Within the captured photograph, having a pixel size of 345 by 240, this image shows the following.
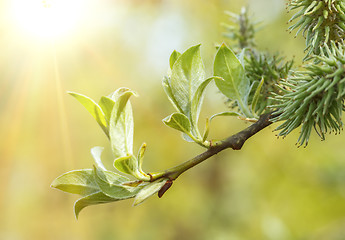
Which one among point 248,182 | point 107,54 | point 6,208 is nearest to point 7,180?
point 6,208

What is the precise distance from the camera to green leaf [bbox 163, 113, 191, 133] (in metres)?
0.49

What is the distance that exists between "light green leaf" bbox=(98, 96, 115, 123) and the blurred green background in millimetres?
2625

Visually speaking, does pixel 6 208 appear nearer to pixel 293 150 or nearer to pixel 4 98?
pixel 4 98

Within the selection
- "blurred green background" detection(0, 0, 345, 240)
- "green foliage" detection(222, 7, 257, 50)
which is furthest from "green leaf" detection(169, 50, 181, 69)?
"blurred green background" detection(0, 0, 345, 240)

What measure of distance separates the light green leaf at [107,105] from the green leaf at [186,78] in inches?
3.3

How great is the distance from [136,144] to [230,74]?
3.22m

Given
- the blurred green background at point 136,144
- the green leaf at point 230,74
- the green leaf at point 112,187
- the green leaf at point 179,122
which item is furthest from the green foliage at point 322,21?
the blurred green background at point 136,144

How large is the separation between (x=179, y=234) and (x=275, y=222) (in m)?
1.38

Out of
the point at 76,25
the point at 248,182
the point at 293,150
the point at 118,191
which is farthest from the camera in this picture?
the point at 76,25

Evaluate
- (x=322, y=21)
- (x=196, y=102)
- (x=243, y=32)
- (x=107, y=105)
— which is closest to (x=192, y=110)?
(x=196, y=102)

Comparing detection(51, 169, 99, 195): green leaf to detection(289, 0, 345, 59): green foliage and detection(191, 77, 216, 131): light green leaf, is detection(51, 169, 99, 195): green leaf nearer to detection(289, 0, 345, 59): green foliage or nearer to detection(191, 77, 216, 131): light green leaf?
detection(191, 77, 216, 131): light green leaf

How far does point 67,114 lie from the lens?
4219 millimetres

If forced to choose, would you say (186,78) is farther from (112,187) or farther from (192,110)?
(112,187)

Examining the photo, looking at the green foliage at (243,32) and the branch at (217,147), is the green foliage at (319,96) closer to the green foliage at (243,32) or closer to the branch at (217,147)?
the branch at (217,147)
